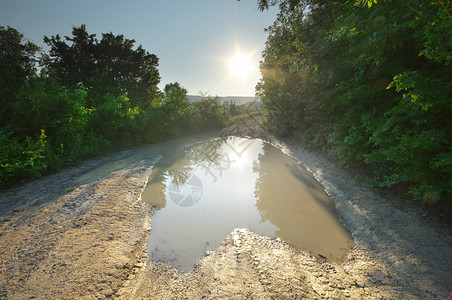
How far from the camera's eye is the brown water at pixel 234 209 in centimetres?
379

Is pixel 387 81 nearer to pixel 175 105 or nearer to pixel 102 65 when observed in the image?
pixel 175 105

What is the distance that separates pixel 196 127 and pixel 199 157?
10.2 meters

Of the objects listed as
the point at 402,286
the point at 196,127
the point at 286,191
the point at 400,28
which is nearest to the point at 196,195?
the point at 286,191

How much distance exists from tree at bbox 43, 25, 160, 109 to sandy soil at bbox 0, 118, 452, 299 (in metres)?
15.4

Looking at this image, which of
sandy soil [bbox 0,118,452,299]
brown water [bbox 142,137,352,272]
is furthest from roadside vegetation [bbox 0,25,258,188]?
brown water [bbox 142,137,352,272]

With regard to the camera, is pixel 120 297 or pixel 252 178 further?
pixel 252 178

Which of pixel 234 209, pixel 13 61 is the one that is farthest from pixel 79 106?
pixel 13 61

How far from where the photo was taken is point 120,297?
8.28 ft

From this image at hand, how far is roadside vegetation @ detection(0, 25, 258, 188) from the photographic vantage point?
7305 mm

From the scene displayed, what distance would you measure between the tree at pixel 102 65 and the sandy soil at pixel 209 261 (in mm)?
15374

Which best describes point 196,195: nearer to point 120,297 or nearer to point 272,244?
point 272,244

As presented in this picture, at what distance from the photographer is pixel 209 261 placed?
328cm

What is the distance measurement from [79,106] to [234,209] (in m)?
9.11

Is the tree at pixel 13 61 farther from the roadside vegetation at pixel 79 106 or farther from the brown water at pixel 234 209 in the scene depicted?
the brown water at pixel 234 209
